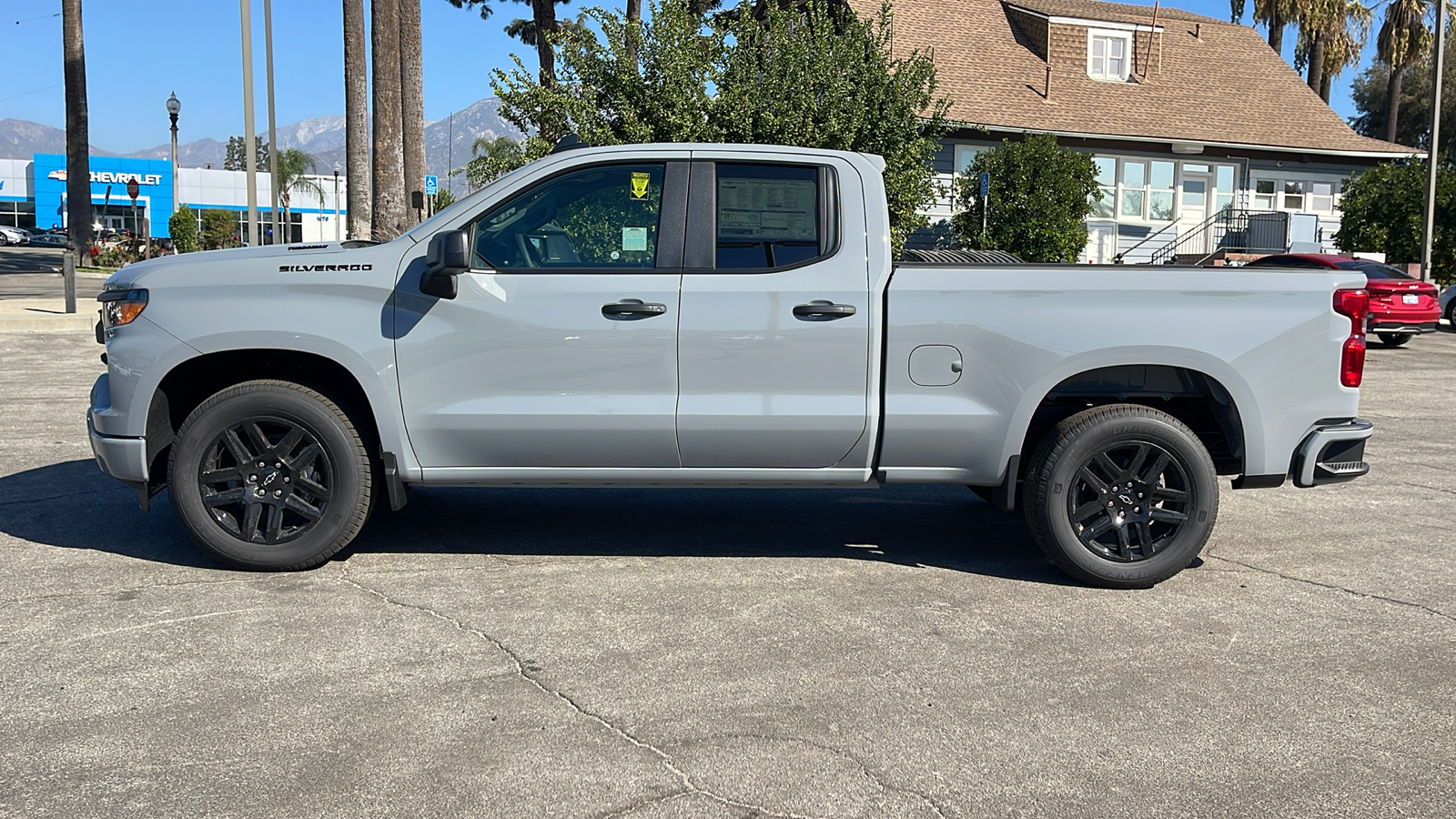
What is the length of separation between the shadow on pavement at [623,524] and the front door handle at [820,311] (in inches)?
53.4

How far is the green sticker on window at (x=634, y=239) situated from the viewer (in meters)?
5.46

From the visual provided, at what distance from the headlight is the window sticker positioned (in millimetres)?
2146

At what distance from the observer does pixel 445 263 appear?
5.15 m

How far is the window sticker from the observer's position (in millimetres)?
5461

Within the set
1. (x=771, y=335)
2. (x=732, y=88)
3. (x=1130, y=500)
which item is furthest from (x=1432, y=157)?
(x=771, y=335)

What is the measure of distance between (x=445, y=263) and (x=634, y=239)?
2.81 ft

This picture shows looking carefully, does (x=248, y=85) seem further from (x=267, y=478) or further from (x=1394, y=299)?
(x=1394, y=299)

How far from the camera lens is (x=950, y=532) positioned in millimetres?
6617

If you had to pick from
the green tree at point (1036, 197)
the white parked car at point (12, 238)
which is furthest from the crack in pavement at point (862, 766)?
the white parked car at point (12, 238)

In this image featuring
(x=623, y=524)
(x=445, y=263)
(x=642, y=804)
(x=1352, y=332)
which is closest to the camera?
Result: (x=642, y=804)

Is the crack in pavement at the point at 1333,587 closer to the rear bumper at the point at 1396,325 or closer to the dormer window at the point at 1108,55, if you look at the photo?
the rear bumper at the point at 1396,325

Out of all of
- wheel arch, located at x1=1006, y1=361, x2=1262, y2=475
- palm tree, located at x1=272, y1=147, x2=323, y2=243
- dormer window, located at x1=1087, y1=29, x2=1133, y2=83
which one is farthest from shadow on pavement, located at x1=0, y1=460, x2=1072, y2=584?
palm tree, located at x1=272, y1=147, x2=323, y2=243

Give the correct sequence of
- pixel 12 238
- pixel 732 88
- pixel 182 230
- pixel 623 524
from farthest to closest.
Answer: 1. pixel 12 238
2. pixel 182 230
3. pixel 732 88
4. pixel 623 524

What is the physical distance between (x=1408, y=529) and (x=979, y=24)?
88.0 feet
